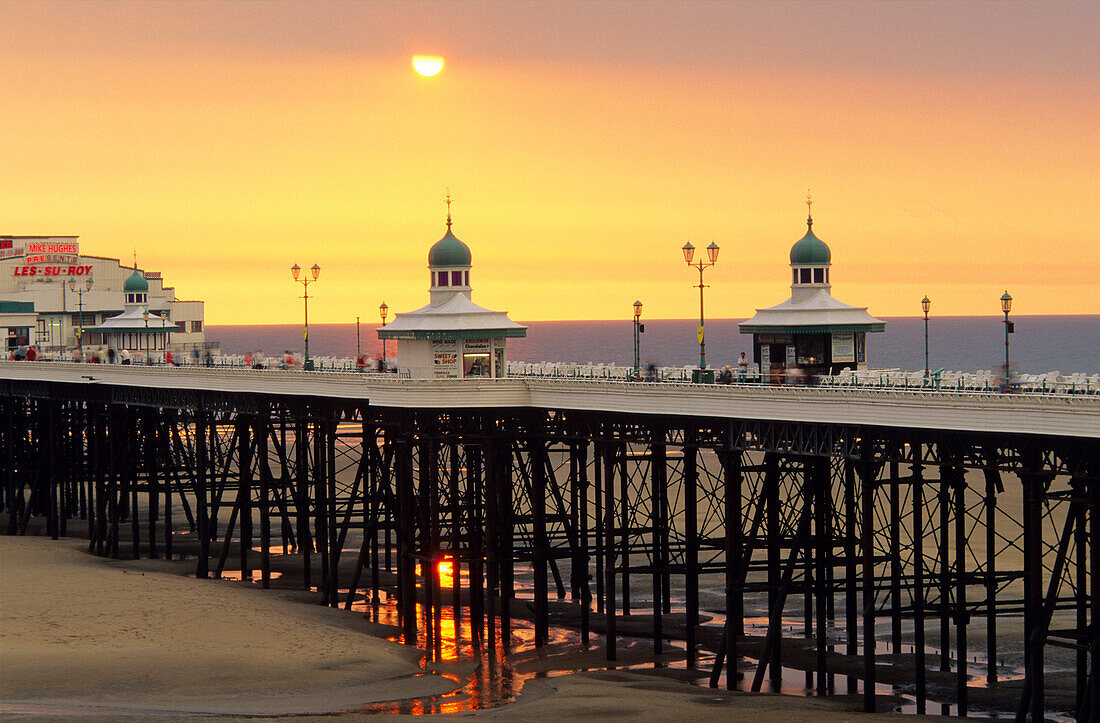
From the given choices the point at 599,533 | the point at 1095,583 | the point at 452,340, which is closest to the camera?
the point at 1095,583

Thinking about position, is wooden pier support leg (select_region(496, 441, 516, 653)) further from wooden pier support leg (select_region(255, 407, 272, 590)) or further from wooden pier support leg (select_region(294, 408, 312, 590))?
wooden pier support leg (select_region(255, 407, 272, 590))

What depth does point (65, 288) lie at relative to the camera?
120 m

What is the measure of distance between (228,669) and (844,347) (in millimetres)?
20671

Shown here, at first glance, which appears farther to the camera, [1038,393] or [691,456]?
[691,456]

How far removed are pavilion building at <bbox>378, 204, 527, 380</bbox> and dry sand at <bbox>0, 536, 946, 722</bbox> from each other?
899cm

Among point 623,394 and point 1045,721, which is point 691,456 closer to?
point 623,394

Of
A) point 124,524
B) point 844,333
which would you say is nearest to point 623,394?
point 844,333

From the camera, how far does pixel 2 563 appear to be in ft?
233

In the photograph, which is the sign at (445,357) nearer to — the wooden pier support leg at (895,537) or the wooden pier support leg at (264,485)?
the wooden pier support leg at (264,485)

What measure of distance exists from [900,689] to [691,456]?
8972mm

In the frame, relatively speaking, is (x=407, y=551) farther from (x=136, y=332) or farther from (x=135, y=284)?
(x=135, y=284)

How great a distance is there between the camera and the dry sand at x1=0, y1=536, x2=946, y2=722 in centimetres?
4316

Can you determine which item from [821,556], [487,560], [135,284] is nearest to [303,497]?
[487,560]

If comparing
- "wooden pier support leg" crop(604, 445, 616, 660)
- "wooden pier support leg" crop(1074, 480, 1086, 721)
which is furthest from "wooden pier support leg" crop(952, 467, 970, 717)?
"wooden pier support leg" crop(604, 445, 616, 660)
